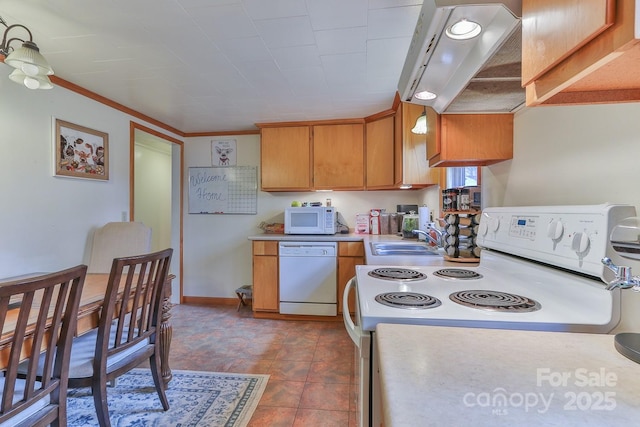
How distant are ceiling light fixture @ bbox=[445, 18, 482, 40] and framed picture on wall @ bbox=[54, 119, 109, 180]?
2695 millimetres

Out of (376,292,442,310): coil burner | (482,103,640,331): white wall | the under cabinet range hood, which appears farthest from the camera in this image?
(376,292,442,310): coil burner

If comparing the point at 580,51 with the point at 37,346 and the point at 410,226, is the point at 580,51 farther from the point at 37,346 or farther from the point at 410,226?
the point at 410,226

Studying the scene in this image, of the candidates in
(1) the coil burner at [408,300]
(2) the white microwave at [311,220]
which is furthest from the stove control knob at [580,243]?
(2) the white microwave at [311,220]

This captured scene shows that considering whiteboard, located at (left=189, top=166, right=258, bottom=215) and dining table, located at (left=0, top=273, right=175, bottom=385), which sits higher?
whiteboard, located at (left=189, top=166, right=258, bottom=215)

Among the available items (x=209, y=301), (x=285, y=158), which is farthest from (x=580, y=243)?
(x=209, y=301)

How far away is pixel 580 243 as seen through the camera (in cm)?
85

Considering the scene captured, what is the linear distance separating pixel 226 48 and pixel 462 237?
1781 millimetres

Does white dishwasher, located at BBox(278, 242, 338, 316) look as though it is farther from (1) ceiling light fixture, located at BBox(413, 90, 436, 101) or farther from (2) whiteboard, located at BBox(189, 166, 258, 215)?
(1) ceiling light fixture, located at BBox(413, 90, 436, 101)

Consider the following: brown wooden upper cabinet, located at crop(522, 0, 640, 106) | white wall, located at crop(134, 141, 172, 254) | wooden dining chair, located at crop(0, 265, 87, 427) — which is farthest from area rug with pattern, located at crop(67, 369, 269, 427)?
white wall, located at crop(134, 141, 172, 254)

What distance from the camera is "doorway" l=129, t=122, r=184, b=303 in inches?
152

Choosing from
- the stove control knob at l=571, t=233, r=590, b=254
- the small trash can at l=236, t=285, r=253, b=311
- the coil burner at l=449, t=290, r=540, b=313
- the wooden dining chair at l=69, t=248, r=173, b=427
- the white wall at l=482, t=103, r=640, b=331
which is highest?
the white wall at l=482, t=103, r=640, b=331

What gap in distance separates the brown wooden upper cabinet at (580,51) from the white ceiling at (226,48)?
3.69 feet

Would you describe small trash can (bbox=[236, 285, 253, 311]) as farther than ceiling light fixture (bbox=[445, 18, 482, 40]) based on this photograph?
Yes

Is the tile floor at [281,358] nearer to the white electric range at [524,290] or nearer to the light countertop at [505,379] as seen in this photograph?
the white electric range at [524,290]
